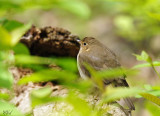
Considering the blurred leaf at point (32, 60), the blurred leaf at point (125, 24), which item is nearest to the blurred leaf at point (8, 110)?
the blurred leaf at point (32, 60)

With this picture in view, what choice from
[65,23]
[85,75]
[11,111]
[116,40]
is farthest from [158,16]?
[65,23]

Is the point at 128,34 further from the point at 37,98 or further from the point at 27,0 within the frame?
the point at 37,98

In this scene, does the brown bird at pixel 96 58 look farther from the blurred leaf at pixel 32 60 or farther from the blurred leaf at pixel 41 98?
the blurred leaf at pixel 41 98

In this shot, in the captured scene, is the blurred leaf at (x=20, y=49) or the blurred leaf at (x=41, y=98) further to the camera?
the blurred leaf at (x=20, y=49)

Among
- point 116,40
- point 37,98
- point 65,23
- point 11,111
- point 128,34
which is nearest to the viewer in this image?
point 37,98

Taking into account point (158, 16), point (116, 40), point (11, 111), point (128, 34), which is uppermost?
point (158, 16)
